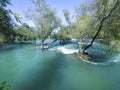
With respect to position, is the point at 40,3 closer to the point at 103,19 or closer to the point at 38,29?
the point at 38,29

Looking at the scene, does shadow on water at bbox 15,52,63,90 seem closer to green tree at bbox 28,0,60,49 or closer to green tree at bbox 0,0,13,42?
green tree at bbox 0,0,13,42

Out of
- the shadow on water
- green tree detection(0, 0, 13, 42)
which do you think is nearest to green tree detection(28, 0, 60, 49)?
the shadow on water

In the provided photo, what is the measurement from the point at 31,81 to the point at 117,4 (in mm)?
10065

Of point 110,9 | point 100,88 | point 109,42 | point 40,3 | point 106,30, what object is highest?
point 40,3

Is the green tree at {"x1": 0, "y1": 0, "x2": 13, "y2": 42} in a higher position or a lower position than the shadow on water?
higher

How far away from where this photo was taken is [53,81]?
37.9 ft

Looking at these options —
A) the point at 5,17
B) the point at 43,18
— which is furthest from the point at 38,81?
the point at 43,18

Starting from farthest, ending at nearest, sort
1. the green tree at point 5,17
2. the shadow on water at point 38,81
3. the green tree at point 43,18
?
the green tree at point 43,18 → the shadow on water at point 38,81 → the green tree at point 5,17

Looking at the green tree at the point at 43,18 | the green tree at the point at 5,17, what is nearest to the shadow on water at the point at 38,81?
the green tree at the point at 5,17

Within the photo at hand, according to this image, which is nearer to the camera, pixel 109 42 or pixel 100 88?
pixel 100 88

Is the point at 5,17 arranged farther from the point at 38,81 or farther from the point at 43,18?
the point at 43,18

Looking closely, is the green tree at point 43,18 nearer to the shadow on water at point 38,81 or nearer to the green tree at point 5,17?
the shadow on water at point 38,81

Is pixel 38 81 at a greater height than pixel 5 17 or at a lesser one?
lesser

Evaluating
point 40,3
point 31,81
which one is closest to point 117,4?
point 31,81
